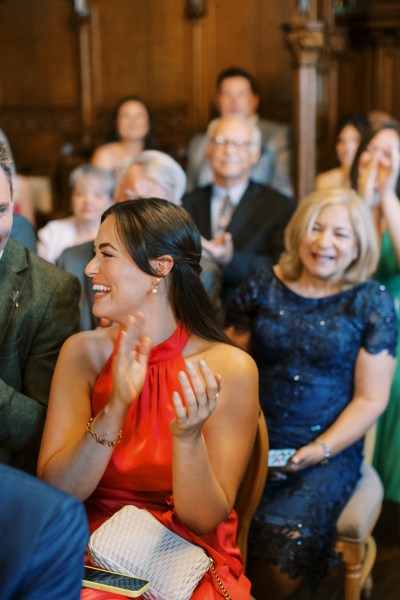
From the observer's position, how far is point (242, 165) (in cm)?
406

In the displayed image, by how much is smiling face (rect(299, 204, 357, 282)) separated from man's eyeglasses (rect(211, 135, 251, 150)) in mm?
1246

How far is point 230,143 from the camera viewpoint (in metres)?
4.06

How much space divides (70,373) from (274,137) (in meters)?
4.09

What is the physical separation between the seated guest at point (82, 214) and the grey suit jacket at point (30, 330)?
2003mm

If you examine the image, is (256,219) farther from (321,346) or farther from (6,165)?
(6,165)

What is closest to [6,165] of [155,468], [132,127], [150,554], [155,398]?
[155,398]

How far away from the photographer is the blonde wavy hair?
288 cm

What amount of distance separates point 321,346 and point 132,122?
138 inches

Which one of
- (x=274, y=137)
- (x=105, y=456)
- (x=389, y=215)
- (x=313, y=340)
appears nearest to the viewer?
(x=105, y=456)

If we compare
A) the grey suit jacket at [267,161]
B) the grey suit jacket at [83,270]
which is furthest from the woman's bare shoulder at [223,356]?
the grey suit jacket at [267,161]

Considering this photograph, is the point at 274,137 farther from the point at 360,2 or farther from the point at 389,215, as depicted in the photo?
the point at 389,215

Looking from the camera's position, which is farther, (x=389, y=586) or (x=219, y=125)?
(x=219, y=125)

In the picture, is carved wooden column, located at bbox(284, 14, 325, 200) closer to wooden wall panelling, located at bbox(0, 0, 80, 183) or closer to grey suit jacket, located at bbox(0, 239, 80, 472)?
wooden wall panelling, located at bbox(0, 0, 80, 183)

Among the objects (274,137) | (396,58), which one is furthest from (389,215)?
(396,58)
